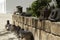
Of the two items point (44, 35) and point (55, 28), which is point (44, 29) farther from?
point (55, 28)

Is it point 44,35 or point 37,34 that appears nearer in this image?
point 44,35

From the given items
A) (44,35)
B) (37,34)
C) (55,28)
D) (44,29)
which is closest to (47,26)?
(44,29)

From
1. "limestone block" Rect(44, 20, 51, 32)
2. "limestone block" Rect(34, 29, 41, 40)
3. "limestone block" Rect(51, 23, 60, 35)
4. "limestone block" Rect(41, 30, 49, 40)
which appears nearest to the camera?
"limestone block" Rect(51, 23, 60, 35)

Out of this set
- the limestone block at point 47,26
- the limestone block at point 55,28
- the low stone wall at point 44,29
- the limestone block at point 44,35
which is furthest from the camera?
the limestone block at point 44,35

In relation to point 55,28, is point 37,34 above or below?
below

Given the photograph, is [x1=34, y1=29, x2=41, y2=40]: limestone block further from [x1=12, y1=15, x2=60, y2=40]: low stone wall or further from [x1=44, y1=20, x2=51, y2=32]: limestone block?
[x1=44, y1=20, x2=51, y2=32]: limestone block

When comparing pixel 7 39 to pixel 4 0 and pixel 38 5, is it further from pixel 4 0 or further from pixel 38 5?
pixel 4 0

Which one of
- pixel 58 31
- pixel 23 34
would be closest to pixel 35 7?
pixel 23 34

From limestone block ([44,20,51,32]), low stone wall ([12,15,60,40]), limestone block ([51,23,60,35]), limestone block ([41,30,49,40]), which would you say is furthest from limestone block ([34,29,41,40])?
limestone block ([51,23,60,35])

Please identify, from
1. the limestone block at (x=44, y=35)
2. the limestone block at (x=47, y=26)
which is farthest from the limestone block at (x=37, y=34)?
the limestone block at (x=47, y=26)

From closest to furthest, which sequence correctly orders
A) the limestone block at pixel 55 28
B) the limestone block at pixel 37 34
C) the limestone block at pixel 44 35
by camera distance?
the limestone block at pixel 55 28 < the limestone block at pixel 44 35 < the limestone block at pixel 37 34

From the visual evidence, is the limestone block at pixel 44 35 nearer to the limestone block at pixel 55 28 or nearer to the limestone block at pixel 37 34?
the limestone block at pixel 37 34

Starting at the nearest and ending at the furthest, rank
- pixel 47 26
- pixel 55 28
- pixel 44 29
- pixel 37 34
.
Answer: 1. pixel 55 28
2. pixel 47 26
3. pixel 44 29
4. pixel 37 34

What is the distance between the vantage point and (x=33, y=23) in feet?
21.1
